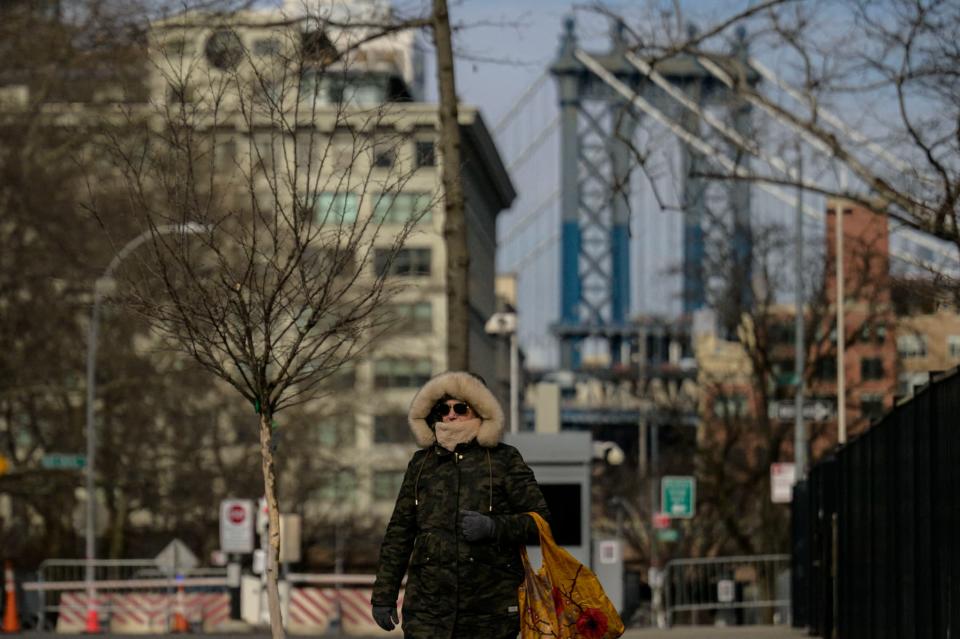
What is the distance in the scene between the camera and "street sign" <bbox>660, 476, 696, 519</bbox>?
41844 mm

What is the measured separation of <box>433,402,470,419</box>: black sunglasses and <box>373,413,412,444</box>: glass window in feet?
212

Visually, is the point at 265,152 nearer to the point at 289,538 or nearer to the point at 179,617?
the point at 289,538

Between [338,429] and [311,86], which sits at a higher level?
[311,86]

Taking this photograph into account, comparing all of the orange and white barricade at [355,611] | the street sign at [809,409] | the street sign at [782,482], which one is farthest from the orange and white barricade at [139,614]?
the street sign at [782,482]

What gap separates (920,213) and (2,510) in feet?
211

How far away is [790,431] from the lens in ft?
165

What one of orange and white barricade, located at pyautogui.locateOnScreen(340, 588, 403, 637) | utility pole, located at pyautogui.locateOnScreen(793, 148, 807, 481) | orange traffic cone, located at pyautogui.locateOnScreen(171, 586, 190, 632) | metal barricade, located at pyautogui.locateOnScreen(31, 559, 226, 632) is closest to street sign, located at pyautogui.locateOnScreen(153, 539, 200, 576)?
metal barricade, located at pyautogui.locateOnScreen(31, 559, 226, 632)

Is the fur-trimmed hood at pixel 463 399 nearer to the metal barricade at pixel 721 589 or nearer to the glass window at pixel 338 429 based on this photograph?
the metal barricade at pixel 721 589

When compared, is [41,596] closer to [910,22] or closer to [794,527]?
[794,527]

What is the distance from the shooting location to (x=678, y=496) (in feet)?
138

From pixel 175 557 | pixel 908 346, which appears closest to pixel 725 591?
pixel 175 557

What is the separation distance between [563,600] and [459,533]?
54 cm

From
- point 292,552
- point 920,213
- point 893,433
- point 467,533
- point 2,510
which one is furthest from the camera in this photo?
point 2,510

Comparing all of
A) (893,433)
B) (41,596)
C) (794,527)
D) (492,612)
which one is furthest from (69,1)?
(492,612)
